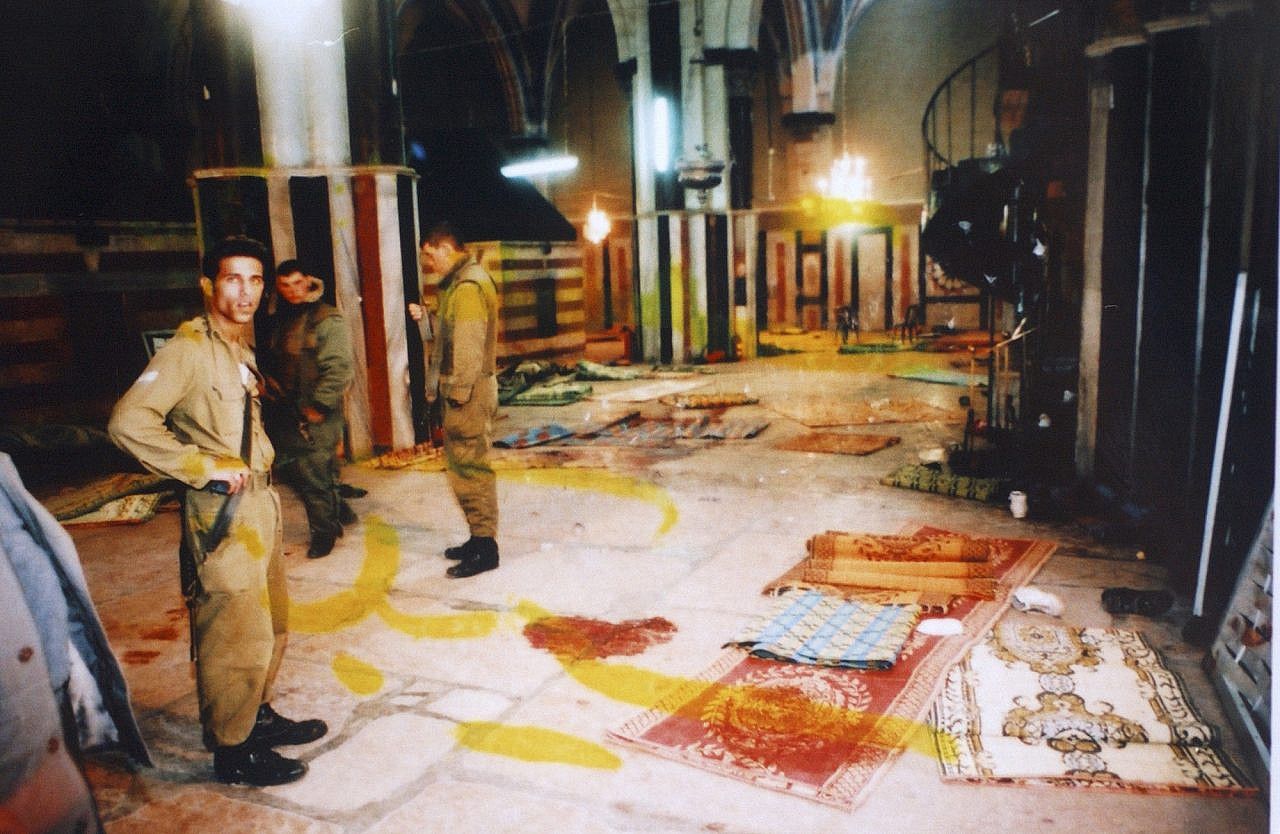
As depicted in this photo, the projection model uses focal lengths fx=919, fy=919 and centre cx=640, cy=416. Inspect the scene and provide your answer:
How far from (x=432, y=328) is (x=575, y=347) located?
336 inches

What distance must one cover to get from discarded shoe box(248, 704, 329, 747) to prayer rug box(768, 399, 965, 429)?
7.08 metres

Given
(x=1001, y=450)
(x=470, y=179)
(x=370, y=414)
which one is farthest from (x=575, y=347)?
(x=1001, y=450)

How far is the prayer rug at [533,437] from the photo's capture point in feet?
30.4

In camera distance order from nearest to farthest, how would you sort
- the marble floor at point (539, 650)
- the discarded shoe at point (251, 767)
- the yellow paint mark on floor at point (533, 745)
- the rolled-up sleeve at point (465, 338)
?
1. the marble floor at point (539, 650)
2. the discarded shoe at point (251, 767)
3. the yellow paint mark on floor at point (533, 745)
4. the rolled-up sleeve at point (465, 338)

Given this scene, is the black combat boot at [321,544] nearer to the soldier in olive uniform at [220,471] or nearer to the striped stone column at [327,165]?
the soldier in olive uniform at [220,471]

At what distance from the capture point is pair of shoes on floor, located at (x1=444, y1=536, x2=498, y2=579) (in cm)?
528

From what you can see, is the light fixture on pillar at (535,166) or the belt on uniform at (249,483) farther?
the light fixture on pillar at (535,166)

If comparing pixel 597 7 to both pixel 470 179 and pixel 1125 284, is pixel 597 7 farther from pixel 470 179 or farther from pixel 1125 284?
pixel 1125 284

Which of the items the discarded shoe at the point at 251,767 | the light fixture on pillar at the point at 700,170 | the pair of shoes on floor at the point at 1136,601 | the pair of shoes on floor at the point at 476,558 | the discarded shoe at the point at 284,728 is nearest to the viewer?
the discarded shoe at the point at 251,767

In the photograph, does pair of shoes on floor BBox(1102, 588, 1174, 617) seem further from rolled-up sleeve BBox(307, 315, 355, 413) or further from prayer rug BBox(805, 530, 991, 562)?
rolled-up sleeve BBox(307, 315, 355, 413)

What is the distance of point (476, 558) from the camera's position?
5.32 m

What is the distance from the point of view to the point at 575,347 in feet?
61.8

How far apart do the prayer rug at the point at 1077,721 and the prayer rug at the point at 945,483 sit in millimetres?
2613

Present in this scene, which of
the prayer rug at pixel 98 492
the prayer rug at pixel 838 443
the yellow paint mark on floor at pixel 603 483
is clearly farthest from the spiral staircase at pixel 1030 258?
the prayer rug at pixel 98 492
